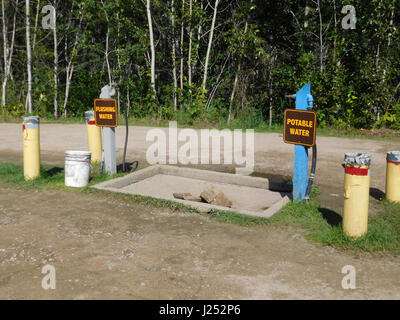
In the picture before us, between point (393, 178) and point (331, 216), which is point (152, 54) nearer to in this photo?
point (393, 178)

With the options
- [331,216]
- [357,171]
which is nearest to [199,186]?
[331,216]

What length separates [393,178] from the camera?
7.17 metres

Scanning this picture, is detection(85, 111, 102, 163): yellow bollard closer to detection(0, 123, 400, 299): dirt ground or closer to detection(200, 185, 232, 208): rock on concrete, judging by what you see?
detection(0, 123, 400, 299): dirt ground

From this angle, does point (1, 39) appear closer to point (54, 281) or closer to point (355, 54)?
point (355, 54)

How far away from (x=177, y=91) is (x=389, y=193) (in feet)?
33.3

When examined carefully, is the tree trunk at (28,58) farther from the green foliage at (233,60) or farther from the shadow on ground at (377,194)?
the shadow on ground at (377,194)

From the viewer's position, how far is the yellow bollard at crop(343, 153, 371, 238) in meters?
5.57

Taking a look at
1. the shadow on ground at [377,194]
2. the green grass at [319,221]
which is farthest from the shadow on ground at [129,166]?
the shadow on ground at [377,194]

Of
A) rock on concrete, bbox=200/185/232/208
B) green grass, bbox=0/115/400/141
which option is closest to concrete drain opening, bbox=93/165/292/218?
rock on concrete, bbox=200/185/232/208

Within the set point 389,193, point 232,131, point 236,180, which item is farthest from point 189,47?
point 389,193

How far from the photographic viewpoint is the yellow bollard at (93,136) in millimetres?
9555

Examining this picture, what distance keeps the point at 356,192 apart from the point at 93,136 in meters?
5.66

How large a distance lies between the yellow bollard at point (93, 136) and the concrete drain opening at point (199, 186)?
1.18 m

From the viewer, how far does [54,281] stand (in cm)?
466
